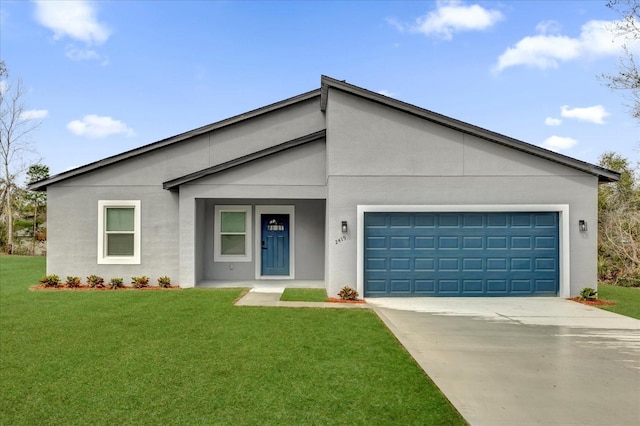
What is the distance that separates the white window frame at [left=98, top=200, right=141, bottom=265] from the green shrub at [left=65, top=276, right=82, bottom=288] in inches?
32.2

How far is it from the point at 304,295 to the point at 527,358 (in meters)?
6.42

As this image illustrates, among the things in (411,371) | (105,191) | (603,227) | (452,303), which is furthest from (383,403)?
(603,227)

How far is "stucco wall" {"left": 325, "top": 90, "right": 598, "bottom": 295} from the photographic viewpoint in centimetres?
1131

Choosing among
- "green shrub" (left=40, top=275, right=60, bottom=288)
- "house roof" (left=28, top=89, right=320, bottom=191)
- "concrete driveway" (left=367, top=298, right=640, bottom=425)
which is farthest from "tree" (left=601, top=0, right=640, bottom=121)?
"green shrub" (left=40, top=275, right=60, bottom=288)

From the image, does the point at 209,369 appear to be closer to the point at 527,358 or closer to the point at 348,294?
the point at 527,358

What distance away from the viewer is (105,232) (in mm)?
13250

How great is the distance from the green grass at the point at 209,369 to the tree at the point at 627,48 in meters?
14.0

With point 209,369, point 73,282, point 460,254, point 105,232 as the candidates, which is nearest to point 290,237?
point 460,254

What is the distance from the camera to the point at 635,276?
17797 millimetres

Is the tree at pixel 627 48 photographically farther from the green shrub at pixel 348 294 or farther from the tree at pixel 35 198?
the tree at pixel 35 198

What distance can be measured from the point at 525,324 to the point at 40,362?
864 cm

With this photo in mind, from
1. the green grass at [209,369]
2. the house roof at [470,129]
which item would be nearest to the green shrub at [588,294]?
the house roof at [470,129]

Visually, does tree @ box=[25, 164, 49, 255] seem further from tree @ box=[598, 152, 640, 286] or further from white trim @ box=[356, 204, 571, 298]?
tree @ box=[598, 152, 640, 286]

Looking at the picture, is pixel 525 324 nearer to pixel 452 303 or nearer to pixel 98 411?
pixel 452 303
